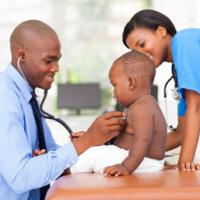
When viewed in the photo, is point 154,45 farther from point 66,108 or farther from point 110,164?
point 66,108

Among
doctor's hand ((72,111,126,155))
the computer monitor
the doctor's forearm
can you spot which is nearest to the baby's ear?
doctor's hand ((72,111,126,155))

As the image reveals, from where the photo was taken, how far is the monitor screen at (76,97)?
5.24 m

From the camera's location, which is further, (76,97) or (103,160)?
(76,97)

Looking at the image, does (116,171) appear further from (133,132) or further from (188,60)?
(188,60)

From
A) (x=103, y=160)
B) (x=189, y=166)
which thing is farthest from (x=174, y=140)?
(x=103, y=160)

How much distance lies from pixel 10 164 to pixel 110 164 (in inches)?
11.6

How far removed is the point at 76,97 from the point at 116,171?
4.02 meters

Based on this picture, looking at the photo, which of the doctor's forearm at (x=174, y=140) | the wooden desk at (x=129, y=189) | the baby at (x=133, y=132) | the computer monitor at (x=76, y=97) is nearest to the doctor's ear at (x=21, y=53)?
the baby at (x=133, y=132)

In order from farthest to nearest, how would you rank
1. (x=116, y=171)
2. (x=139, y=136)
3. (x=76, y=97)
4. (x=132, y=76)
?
(x=76, y=97) < (x=132, y=76) < (x=139, y=136) < (x=116, y=171)

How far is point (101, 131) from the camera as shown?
1381 mm

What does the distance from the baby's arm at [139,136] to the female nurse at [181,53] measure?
0.16 metres

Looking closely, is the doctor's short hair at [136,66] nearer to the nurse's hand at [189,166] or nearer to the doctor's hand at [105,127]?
the doctor's hand at [105,127]

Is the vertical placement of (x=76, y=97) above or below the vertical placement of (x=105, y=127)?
below

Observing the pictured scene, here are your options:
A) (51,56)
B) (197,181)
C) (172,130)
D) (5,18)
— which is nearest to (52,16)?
(5,18)
